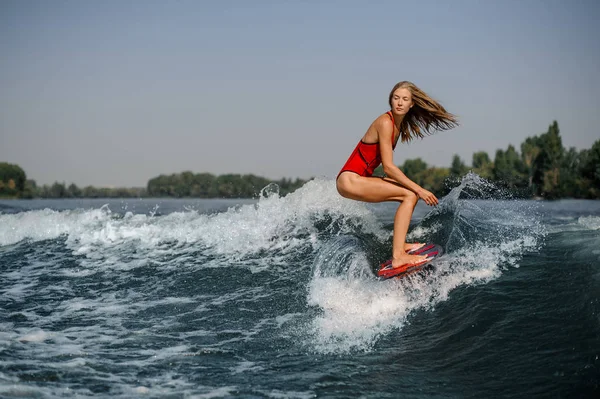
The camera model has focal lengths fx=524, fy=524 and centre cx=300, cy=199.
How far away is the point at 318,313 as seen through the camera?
5.95 m

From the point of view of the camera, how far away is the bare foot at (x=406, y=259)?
6043 mm

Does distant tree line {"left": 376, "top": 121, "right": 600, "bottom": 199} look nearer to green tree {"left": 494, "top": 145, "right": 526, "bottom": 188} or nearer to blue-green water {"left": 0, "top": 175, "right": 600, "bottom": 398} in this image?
green tree {"left": 494, "top": 145, "right": 526, "bottom": 188}

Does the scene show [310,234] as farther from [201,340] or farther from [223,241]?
[201,340]

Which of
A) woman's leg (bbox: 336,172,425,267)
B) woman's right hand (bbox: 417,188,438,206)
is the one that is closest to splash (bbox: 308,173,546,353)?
woman's leg (bbox: 336,172,425,267)

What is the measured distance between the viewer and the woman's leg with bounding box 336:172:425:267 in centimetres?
607

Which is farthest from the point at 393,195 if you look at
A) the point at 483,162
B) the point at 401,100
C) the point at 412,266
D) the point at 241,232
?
the point at 483,162

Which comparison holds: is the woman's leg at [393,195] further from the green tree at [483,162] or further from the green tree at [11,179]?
the green tree at [483,162]

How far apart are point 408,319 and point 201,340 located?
2204 mm

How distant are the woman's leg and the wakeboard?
6 cm

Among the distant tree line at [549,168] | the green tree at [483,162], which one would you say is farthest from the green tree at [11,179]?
the green tree at [483,162]

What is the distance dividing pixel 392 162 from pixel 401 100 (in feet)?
2.41

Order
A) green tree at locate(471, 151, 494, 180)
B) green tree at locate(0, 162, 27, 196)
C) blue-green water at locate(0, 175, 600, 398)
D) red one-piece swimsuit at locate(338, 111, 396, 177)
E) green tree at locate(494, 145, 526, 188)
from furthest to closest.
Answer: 1. green tree at locate(471, 151, 494, 180)
2. green tree at locate(494, 145, 526, 188)
3. green tree at locate(0, 162, 27, 196)
4. red one-piece swimsuit at locate(338, 111, 396, 177)
5. blue-green water at locate(0, 175, 600, 398)

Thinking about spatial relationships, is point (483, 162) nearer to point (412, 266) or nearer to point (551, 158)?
point (551, 158)

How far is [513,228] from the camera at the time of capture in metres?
7.80
